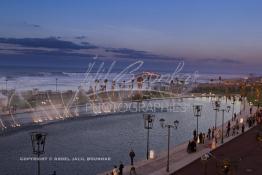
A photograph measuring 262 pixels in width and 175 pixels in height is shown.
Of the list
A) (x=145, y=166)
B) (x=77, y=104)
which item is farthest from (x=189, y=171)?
(x=77, y=104)

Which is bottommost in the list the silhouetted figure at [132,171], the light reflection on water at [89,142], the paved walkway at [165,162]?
the light reflection on water at [89,142]

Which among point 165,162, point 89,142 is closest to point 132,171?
point 165,162

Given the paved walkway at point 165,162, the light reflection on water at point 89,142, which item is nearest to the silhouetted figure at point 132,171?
the paved walkway at point 165,162

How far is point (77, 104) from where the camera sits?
67.4 metres

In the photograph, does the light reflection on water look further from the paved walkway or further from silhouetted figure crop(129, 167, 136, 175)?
silhouetted figure crop(129, 167, 136, 175)

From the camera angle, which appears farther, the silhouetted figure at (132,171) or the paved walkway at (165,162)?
the paved walkway at (165,162)

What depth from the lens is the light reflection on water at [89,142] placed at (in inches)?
1021

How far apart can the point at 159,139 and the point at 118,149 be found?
6.39m

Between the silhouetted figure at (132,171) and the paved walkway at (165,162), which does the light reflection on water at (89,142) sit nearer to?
the paved walkway at (165,162)

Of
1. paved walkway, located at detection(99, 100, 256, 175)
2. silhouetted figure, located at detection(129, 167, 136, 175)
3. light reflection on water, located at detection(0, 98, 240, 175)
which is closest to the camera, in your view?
silhouetted figure, located at detection(129, 167, 136, 175)

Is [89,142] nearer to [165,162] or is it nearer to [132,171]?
[165,162]

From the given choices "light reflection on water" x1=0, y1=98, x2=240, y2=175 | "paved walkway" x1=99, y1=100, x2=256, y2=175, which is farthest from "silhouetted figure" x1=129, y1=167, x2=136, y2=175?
"light reflection on water" x1=0, y1=98, x2=240, y2=175

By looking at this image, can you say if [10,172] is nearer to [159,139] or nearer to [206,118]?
[159,139]

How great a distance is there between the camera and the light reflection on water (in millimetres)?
25938
